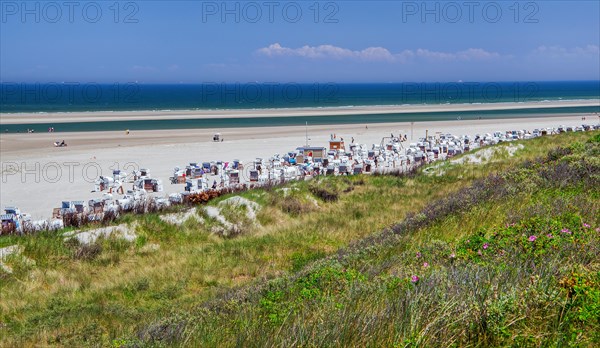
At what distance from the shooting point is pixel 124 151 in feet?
103

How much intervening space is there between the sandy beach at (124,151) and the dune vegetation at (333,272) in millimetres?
6175

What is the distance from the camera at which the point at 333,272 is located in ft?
20.1

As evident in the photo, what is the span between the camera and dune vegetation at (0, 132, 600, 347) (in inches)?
151

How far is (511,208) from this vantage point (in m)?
8.20

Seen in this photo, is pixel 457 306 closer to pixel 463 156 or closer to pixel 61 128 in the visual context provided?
pixel 463 156

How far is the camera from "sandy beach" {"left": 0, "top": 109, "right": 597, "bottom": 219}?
2003 centimetres

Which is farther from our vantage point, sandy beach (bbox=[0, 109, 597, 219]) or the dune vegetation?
sandy beach (bbox=[0, 109, 597, 219])

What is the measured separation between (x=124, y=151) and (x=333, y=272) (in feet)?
88.9

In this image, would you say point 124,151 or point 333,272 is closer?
point 333,272

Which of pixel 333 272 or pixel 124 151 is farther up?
pixel 124 151

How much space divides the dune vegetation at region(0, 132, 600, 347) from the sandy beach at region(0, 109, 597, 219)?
6175 mm

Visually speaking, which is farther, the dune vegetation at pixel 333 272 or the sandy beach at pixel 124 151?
the sandy beach at pixel 124 151

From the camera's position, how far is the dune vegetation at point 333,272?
12.6ft

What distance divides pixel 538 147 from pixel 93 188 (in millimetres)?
16553
